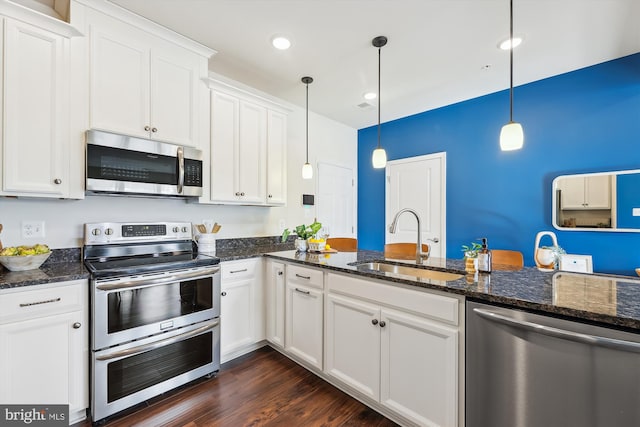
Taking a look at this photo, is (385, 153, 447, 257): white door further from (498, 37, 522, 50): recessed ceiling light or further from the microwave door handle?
the microwave door handle

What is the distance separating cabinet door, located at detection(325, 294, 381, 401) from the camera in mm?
1776

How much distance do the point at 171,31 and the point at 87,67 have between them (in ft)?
2.20

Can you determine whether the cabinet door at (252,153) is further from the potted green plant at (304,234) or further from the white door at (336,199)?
the white door at (336,199)

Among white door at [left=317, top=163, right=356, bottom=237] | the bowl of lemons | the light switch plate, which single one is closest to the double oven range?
the bowl of lemons

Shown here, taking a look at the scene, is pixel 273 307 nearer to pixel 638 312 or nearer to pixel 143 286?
pixel 143 286

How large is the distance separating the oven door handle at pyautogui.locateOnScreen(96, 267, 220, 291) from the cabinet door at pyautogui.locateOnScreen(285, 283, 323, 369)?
666 millimetres

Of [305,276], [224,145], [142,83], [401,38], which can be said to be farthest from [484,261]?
[142,83]

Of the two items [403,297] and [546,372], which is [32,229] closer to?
[403,297]

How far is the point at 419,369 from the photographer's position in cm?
156

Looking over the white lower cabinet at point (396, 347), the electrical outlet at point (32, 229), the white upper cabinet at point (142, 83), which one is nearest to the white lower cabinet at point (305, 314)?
the white lower cabinet at point (396, 347)

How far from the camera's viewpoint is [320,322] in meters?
2.14

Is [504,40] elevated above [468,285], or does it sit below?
above

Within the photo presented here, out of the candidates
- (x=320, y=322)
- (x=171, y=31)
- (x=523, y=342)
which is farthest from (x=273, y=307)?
(x=171, y=31)

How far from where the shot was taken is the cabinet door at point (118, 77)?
1.94 meters
